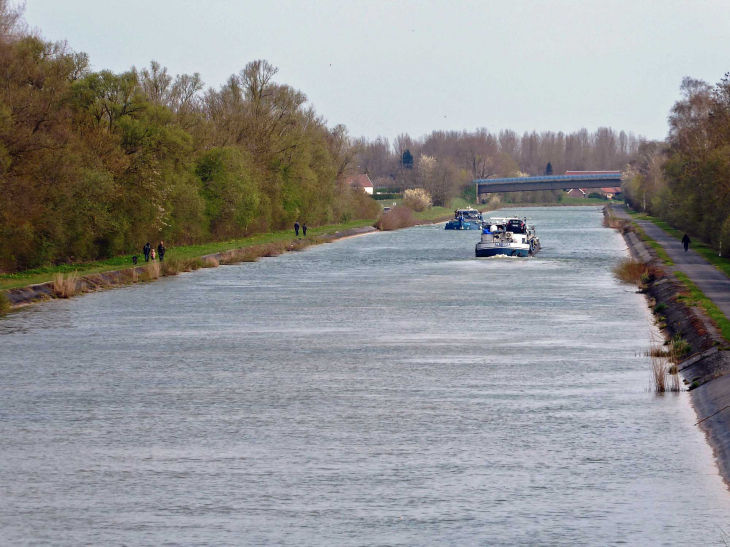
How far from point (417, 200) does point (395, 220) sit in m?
44.2

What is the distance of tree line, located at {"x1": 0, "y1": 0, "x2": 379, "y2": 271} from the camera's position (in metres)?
50.4

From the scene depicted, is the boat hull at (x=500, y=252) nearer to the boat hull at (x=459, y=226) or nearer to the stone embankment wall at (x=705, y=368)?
the stone embankment wall at (x=705, y=368)

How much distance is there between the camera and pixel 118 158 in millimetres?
60906

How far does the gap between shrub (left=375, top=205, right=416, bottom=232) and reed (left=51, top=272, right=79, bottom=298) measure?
85.7 metres

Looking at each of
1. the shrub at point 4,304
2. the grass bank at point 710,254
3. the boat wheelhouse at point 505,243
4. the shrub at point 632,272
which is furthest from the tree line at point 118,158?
the grass bank at point 710,254

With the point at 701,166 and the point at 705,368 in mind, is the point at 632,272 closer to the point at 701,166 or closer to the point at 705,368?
the point at 701,166

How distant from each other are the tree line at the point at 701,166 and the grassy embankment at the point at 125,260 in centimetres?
3110

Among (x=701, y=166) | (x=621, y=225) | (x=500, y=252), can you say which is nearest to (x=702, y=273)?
(x=701, y=166)

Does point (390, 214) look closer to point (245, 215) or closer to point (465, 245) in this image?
point (465, 245)

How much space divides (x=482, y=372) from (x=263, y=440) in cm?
852

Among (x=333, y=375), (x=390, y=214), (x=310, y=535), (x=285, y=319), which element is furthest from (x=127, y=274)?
(x=390, y=214)

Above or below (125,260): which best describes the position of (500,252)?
below

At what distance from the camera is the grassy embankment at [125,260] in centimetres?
4909

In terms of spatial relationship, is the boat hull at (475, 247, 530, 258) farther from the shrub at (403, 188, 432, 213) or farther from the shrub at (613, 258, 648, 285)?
the shrub at (403, 188, 432, 213)
